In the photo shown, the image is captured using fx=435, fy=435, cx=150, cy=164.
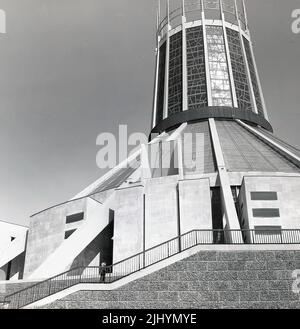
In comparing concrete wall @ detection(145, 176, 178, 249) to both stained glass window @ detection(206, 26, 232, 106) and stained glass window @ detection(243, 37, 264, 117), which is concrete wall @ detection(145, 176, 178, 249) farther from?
stained glass window @ detection(243, 37, 264, 117)

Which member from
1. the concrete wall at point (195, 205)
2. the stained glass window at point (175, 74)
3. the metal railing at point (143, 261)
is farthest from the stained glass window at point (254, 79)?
the metal railing at point (143, 261)

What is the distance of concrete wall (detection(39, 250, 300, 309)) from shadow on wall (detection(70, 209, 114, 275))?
762 centimetres

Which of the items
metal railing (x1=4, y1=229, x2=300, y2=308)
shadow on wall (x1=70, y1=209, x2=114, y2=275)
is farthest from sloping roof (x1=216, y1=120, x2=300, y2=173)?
shadow on wall (x1=70, y1=209, x2=114, y2=275)

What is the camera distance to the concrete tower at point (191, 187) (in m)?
20.4

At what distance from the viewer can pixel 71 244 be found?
21047mm

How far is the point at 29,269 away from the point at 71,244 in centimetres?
569

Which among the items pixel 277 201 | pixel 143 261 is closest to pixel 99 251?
pixel 143 261

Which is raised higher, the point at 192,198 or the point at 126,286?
the point at 192,198

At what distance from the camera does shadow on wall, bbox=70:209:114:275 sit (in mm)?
22859

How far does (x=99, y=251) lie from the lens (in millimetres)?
23609

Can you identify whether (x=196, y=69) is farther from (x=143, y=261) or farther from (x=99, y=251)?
(x=143, y=261)

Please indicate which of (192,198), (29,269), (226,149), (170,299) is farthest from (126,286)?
(226,149)
